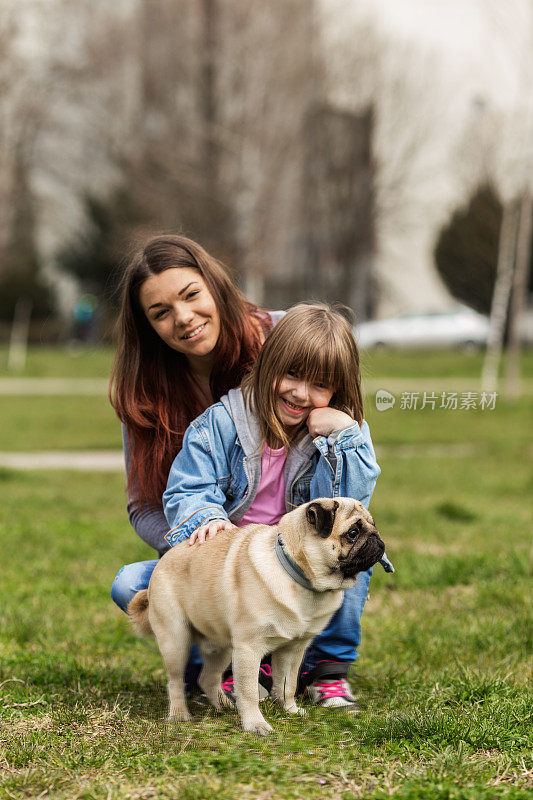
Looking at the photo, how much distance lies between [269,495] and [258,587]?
1.83 ft

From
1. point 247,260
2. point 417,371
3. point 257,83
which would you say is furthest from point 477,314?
point 257,83

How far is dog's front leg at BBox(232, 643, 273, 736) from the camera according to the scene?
291cm

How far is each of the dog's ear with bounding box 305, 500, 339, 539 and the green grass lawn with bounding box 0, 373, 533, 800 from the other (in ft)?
2.30

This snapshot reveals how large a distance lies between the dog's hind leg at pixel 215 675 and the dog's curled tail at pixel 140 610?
0.25m

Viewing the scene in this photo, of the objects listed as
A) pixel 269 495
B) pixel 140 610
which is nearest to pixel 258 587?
pixel 269 495

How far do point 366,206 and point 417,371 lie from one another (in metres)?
7.72

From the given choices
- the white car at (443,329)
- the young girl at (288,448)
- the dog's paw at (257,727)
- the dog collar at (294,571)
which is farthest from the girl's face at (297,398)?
the white car at (443,329)

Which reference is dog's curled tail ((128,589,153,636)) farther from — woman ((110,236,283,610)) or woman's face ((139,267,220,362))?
woman's face ((139,267,220,362))

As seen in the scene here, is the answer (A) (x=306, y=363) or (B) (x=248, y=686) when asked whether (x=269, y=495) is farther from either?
(B) (x=248, y=686)

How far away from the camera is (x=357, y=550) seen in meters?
2.82

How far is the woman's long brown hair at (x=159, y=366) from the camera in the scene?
360 cm

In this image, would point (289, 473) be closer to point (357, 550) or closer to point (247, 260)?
point (357, 550)

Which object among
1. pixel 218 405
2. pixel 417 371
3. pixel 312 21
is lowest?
pixel 417 371

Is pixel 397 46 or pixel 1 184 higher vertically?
pixel 397 46
